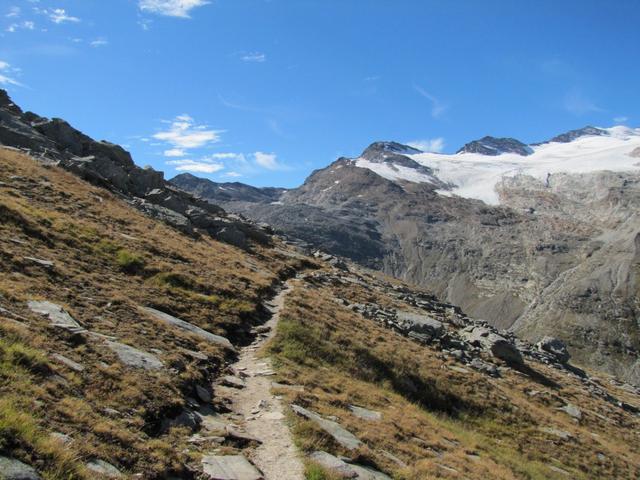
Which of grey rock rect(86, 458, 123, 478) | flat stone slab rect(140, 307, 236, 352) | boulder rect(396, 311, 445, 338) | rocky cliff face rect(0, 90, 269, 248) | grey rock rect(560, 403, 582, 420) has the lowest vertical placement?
grey rock rect(560, 403, 582, 420)

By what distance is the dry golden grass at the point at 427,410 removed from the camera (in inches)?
691

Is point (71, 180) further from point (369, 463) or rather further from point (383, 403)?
point (369, 463)

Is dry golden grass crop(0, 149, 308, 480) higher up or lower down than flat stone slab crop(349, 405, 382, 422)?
higher up

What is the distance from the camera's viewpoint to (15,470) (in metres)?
8.24

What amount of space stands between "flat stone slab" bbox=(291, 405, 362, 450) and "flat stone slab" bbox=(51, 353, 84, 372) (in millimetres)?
6650

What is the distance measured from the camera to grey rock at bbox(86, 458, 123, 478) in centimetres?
954

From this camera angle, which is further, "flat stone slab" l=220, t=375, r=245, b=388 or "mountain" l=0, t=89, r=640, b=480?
"flat stone slab" l=220, t=375, r=245, b=388

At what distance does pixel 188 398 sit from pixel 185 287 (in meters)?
13.1

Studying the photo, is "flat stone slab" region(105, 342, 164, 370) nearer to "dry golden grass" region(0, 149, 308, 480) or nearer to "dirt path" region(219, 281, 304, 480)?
"dry golden grass" region(0, 149, 308, 480)

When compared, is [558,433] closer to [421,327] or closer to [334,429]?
[421,327]

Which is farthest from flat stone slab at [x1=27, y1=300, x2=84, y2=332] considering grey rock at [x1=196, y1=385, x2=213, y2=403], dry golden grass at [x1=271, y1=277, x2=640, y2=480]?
dry golden grass at [x1=271, y1=277, x2=640, y2=480]

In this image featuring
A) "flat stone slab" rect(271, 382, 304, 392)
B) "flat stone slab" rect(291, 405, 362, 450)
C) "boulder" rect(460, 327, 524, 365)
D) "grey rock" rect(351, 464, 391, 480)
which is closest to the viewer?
"grey rock" rect(351, 464, 391, 480)

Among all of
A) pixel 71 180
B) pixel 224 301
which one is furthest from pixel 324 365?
pixel 71 180

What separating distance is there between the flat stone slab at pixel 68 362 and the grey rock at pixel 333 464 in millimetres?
6581
